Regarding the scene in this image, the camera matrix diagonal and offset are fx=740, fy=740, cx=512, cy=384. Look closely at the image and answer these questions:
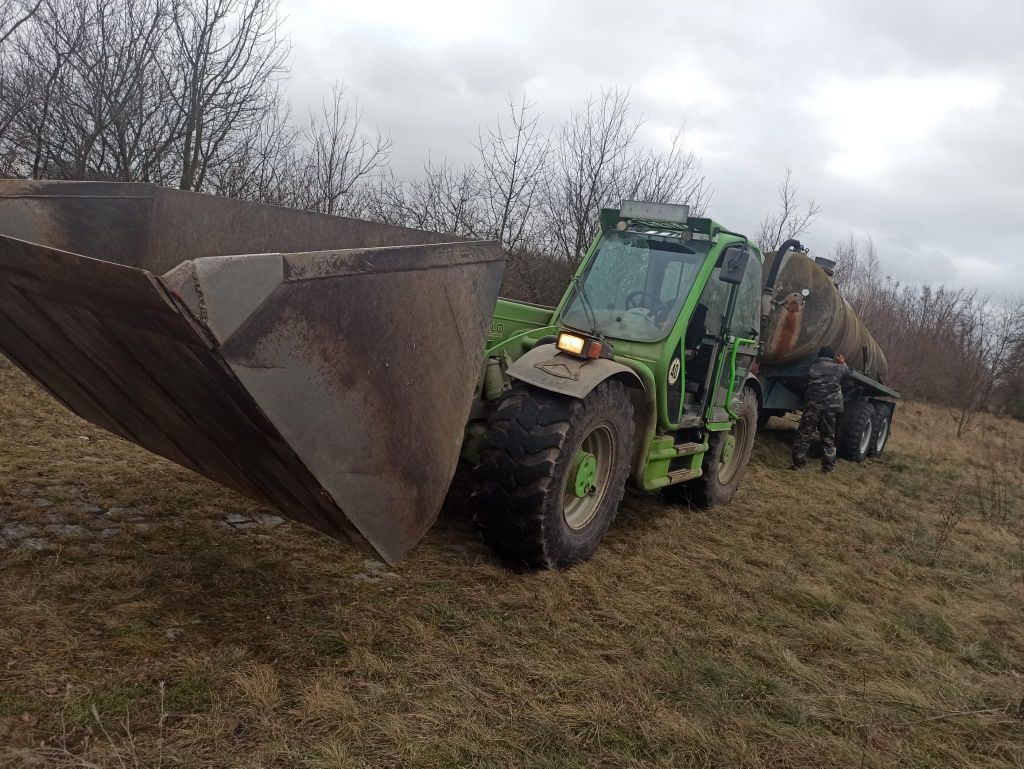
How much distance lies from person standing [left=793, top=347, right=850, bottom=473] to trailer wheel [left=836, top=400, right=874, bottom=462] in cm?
139

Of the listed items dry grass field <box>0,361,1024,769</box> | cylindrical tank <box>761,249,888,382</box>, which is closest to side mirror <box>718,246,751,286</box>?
dry grass field <box>0,361,1024,769</box>

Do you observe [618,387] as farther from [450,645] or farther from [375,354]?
[375,354]

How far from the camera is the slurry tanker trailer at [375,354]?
2266mm

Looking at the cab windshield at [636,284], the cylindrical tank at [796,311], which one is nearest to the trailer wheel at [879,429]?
the cylindrical tank at [796,311]

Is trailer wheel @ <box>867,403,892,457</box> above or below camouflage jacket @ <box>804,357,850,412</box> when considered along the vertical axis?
below

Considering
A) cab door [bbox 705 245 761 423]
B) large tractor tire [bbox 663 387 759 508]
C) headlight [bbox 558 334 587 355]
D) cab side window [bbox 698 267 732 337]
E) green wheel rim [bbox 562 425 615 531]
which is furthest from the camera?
large tractor tire [bbox 663 387 759 508]

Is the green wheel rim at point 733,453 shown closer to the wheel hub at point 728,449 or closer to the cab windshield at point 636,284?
the wheel hub at point 728,449

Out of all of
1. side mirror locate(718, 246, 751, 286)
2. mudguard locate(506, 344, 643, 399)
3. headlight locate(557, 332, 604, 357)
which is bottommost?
mudguard locate(506, 344, 643, 399)

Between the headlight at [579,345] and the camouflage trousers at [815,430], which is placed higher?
the headlight at [579,345]

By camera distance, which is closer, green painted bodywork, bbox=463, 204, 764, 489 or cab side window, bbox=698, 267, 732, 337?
green painted bodywork, bbox=463, 204, 764, 489

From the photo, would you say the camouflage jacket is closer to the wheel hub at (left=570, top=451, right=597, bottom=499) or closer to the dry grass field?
the dry grass field

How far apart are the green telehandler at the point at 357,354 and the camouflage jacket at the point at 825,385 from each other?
429 cm

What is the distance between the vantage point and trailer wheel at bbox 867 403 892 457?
10883mm

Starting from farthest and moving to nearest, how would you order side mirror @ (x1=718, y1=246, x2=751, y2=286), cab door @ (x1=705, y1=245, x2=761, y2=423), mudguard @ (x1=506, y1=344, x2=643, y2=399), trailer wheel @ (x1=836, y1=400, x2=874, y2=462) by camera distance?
trailer wheel @ (x1=836, y1=400, x2=874, y2=462) → cab door @ (x1=705, y1=245, x2=761, y2=423) → side mirror @ (x1=718, y1=246, x2=751, y2=286) → mudguard @ (x1=506, y1=344, x2=643, y2=399)
